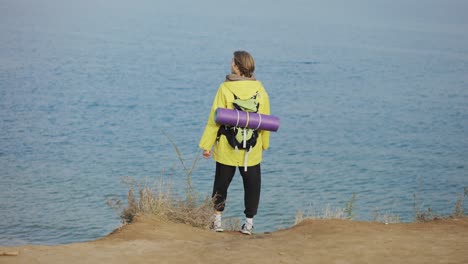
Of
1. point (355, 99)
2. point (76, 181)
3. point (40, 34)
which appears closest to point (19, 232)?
point (76, 181)

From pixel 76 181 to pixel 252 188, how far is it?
502 inches

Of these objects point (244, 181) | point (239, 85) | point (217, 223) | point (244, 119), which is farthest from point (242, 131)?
Result: point (217, 223)

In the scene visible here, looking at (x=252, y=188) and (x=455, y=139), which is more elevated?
(x=252, y=188)

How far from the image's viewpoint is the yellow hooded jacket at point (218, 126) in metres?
8.21

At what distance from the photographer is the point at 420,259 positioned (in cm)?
676

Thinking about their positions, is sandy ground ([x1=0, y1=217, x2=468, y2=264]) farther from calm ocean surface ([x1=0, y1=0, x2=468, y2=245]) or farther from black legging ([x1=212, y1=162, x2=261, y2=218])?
calm ocean surface ([x1=0, y1=0, x2=468, y2=245])

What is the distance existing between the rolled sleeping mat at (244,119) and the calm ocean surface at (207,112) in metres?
1.90

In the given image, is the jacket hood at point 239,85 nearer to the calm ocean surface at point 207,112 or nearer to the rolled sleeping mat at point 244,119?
the rolled sleeping mat at point 244,119

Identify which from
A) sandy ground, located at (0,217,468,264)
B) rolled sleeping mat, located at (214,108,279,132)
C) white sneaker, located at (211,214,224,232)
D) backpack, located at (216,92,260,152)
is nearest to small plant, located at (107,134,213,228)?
white sneaker, located at (211,214,224,232)

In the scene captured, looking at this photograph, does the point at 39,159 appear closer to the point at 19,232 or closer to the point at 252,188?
the point at 19,232

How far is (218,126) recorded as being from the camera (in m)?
8.27

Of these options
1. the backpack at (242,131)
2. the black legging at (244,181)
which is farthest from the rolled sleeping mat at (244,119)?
the black legging at (244,181)

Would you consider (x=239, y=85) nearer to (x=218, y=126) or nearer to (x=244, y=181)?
(x=218, y=126)

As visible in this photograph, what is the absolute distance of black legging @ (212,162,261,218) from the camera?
8516mm
